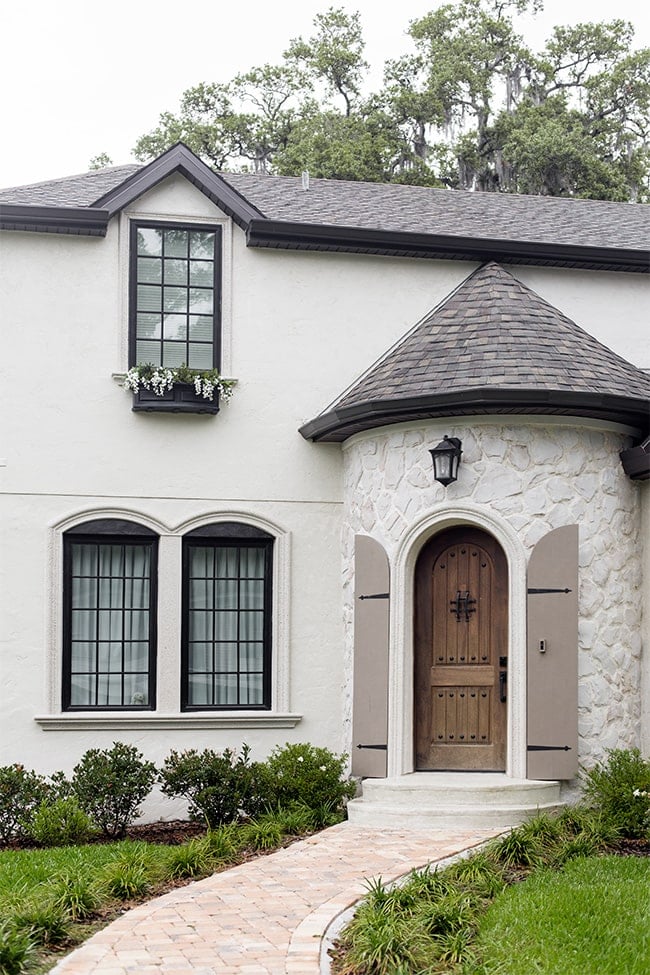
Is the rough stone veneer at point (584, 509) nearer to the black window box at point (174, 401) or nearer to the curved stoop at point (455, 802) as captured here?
the curved stoop at point (455, 802)

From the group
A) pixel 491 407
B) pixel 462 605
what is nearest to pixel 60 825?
A: pixel 462 605

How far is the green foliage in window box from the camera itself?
36.7 feet

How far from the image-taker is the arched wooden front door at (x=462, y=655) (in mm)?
10508

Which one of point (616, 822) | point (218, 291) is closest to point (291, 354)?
point (218, 291)

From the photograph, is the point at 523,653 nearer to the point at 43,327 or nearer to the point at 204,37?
the point at 43,327

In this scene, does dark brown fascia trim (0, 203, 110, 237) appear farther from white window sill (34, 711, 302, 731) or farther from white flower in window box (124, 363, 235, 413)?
white window sill (34, 711, 302, 731)

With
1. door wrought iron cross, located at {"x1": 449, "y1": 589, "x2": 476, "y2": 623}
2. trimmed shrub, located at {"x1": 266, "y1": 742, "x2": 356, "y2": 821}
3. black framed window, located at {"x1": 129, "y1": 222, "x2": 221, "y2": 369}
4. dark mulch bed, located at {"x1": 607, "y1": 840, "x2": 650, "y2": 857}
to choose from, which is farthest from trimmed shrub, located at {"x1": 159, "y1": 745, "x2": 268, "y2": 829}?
black framed window, located at {"x1": 129, "y1": 222, "x2": 221, "y2": 369}

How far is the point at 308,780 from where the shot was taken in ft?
33.4

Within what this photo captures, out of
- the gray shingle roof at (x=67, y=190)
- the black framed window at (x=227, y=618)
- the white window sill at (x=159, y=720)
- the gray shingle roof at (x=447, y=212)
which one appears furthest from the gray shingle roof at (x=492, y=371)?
the gray shingle roof at (x=67, y=190)

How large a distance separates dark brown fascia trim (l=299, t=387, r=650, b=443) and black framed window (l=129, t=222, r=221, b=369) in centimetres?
160

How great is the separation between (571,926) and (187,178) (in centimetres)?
805

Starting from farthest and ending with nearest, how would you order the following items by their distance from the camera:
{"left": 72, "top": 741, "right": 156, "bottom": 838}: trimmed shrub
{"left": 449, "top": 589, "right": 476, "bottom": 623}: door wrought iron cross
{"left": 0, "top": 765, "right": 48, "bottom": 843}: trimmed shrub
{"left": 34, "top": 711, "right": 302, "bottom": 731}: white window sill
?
{"left": 34, "top": 711, "right": 302, "bottom": 731}: white window sill, {"left": 449, "top": 589, "right": 476, "bottom": 623}: door wrought iron cross, {"left": 72, "top": 741, "right": 156, "bottom": 838}: trimmed shrub, {"left": 0, "top": 765, "right": 48, "bottom": 843}: trimmed shrub

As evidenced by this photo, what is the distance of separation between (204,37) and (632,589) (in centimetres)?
1075

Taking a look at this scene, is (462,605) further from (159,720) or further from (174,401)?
(174,401)
